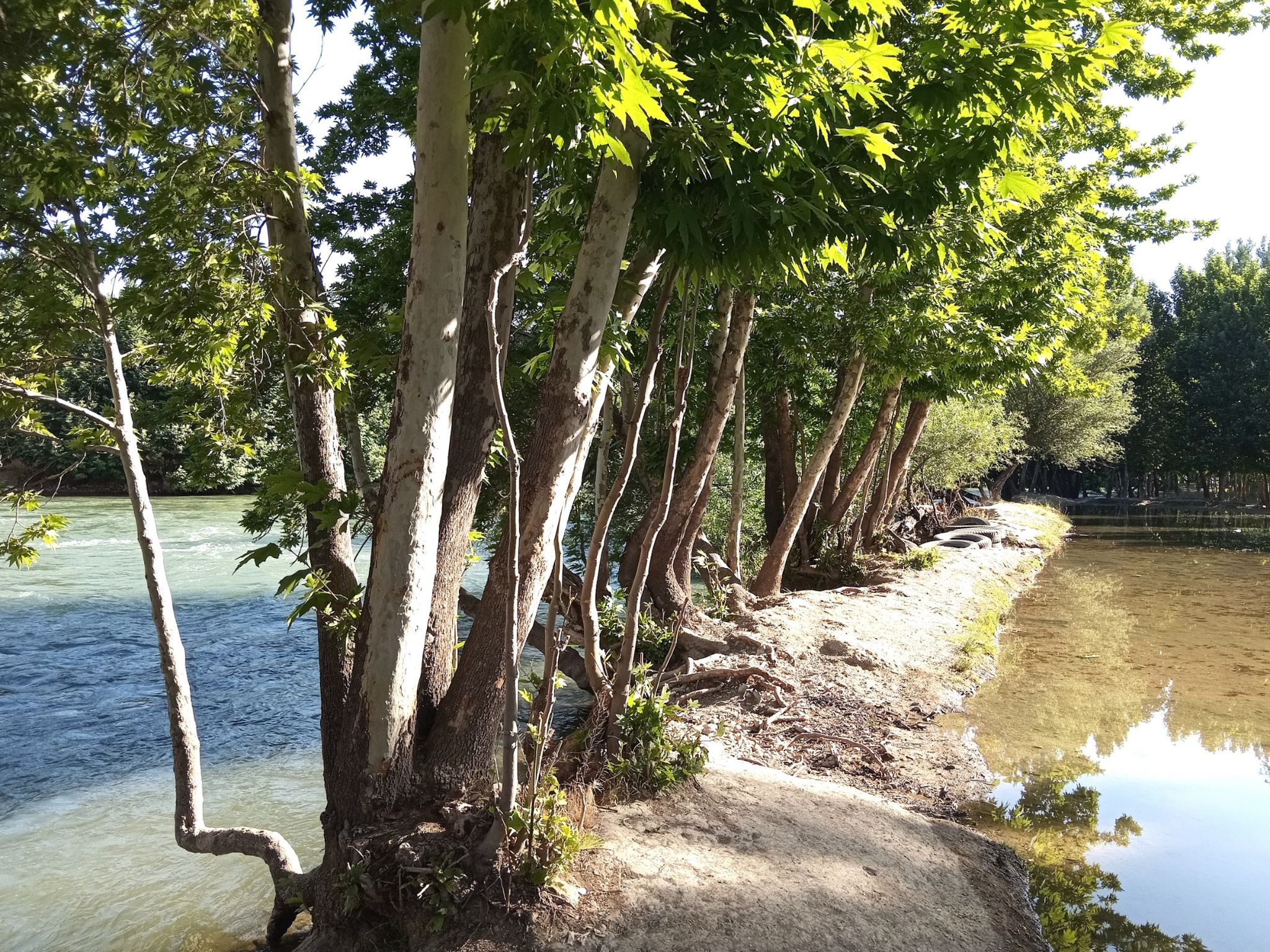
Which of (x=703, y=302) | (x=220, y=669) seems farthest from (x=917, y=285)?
(x=220, y=669)

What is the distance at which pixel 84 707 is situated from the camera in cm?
1185

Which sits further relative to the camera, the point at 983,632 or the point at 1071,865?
the point at 983,632

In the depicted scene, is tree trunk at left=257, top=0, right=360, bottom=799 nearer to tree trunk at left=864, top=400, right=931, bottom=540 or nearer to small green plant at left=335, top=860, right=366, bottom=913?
small green plant at left=335, top=860, right=366, bottom=913

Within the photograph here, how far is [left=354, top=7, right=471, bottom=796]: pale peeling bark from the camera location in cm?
444

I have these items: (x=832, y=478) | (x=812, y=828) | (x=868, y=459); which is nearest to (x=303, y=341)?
(x=812, y=828)

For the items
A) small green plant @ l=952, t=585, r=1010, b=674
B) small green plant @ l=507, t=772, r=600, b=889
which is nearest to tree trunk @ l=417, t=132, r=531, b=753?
small green plant @ l=507, t=772, r=600, b=889

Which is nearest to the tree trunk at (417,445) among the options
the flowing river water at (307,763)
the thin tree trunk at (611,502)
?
the thin tree trunk at (611,502)

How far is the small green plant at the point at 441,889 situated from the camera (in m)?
4.28

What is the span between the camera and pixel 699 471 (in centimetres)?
1005

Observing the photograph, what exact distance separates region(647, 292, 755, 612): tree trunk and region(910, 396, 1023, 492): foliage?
53.8 ft

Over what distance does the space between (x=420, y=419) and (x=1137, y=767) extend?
27.0 ft

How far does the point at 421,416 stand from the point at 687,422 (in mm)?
9364

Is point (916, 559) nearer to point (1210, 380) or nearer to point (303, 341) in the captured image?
point (303, 341)

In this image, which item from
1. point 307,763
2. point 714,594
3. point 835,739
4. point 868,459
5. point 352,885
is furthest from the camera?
point 868,459
